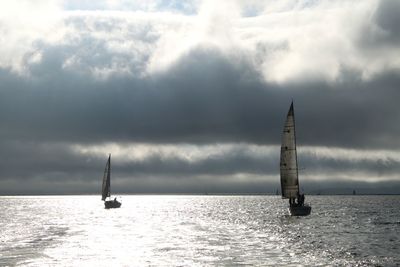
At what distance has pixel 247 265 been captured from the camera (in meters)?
39.9

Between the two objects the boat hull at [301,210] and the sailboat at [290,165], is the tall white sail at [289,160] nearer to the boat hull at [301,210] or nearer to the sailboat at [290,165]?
the sailboat at [290,165]

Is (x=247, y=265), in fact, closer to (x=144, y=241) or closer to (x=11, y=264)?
(x=11, y=264)

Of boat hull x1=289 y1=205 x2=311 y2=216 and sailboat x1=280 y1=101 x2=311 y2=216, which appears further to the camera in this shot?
boat hull x1=289 y1=205 x2=311 y2=216

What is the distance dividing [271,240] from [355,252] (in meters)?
12.0

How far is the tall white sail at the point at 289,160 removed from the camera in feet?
Result: 324

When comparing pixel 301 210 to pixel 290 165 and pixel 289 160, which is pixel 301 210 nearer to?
pixel 290 165

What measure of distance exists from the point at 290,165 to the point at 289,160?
3.12 ft

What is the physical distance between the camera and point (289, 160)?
99562mm

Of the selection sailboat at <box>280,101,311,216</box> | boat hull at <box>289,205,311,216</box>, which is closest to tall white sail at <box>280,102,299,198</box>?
sailboat at <box>280,101,311,216</box>

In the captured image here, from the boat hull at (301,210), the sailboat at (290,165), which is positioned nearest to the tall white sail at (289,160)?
the sailboat at (290,165)

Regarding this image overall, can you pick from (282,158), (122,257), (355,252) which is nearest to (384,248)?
(355,252)

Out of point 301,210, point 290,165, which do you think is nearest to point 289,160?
point 290,165

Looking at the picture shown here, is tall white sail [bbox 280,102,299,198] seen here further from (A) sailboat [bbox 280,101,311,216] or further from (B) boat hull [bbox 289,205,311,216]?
(B) boat hull [bbox 289,205,311,216]

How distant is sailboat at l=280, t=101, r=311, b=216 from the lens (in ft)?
324
